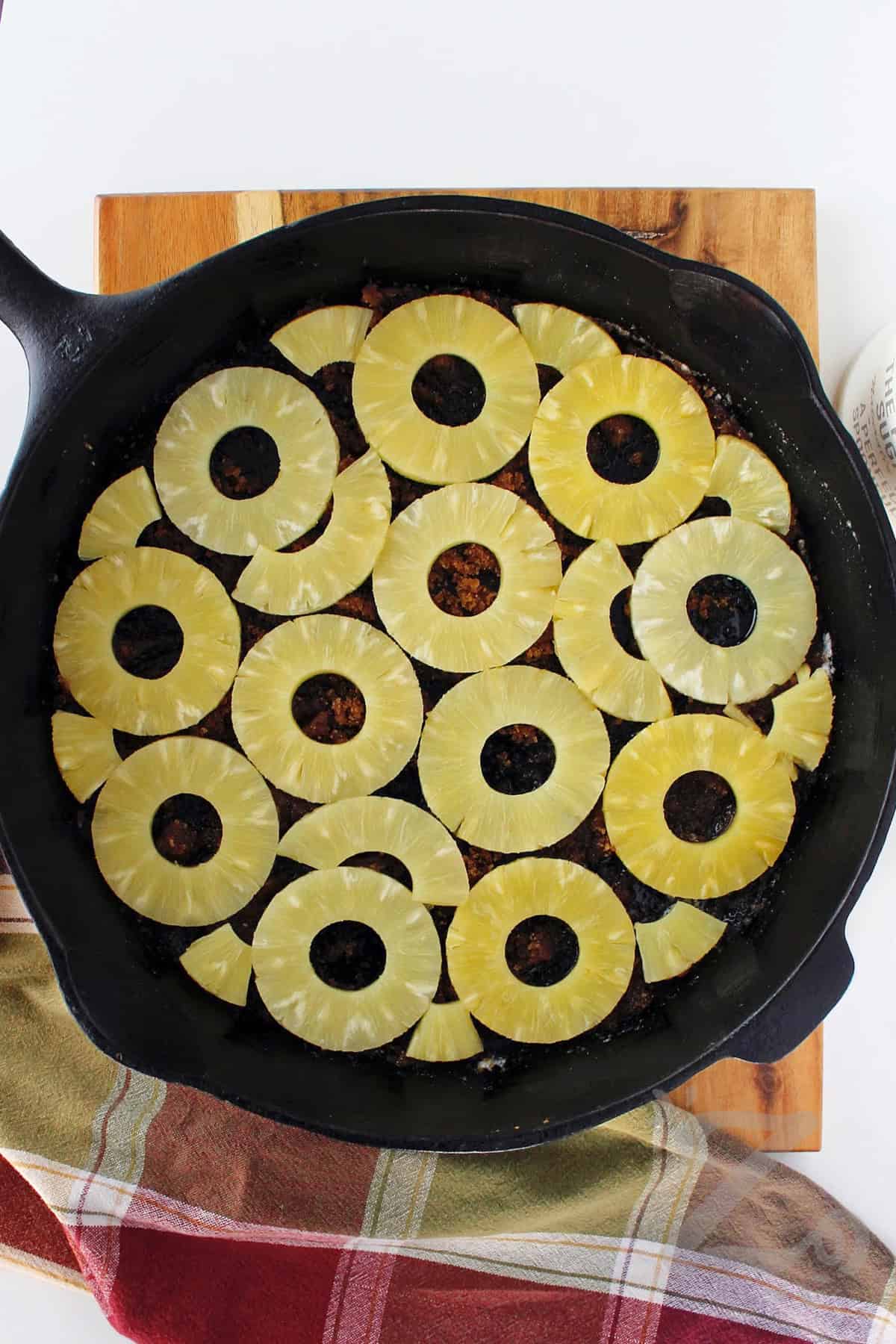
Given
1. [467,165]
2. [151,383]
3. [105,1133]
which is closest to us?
[151,383]

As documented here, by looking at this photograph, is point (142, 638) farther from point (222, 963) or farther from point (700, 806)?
point (700, 806)

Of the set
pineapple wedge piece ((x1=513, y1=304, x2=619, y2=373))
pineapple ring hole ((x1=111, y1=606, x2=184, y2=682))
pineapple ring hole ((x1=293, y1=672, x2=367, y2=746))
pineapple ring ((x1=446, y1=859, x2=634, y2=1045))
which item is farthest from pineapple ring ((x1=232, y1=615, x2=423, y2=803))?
pineapple wedge piece ((x1=513, y1=304, x2=619, y2=373))

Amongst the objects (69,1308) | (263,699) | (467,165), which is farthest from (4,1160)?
(467,165)

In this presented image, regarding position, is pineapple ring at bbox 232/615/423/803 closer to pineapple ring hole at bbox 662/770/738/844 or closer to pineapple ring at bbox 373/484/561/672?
pineapple ring at bbox 373/484/561/672

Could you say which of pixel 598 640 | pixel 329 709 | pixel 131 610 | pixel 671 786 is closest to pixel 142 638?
pixel 131 610

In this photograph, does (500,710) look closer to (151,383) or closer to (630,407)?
(630,407)

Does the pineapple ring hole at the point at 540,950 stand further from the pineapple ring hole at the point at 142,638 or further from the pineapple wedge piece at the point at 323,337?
the pineapple wedge piece at the point at 323,337
